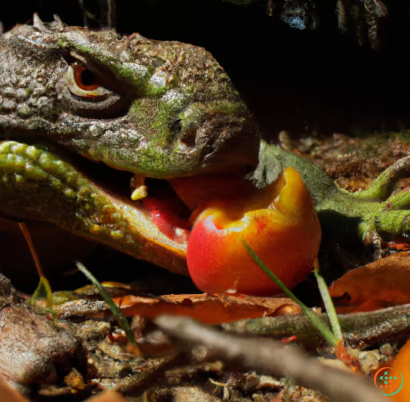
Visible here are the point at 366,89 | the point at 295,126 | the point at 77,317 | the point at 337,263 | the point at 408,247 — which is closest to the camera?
the point at 77,317

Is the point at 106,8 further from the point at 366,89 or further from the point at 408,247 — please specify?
the point at 408,247

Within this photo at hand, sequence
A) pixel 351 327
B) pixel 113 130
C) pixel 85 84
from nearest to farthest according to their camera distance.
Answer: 1. pixel 351 327
2. pixel 113 130
3. pixel 85 84

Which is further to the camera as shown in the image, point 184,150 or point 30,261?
point 30,261

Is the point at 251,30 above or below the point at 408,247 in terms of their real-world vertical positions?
above

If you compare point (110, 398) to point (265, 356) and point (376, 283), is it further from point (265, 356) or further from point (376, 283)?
point (376, 283)

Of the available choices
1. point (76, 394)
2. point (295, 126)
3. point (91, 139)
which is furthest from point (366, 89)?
point (76, 394)

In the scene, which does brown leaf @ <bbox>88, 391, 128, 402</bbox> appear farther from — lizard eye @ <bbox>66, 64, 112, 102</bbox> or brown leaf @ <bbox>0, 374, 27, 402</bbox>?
lizard eye @ <bbox>66, 64, 112, 102</bbox>

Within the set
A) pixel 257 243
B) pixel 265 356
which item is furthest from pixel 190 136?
pixel 265 356
